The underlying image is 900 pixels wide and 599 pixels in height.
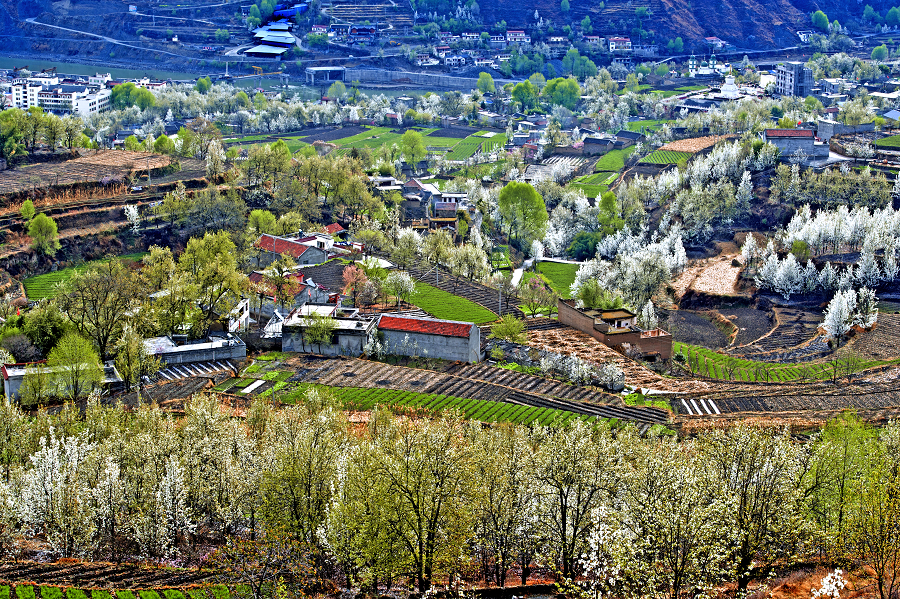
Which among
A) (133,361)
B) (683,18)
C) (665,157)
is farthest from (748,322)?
(683,18)

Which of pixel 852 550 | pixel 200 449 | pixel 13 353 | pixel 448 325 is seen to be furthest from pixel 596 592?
pixel 13 353

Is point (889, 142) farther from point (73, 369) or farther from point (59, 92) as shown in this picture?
point (59, 92)

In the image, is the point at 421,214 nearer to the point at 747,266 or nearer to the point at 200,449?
the point at 747,266

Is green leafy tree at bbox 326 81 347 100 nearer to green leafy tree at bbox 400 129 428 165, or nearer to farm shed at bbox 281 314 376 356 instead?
green leafy tree at bbox 400 129 428 165

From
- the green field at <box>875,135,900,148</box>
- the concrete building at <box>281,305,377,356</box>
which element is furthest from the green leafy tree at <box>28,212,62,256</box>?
the green field at <box>875,135,900,148</box>

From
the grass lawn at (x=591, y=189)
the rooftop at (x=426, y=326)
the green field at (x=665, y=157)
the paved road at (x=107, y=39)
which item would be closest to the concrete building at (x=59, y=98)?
the paved road at (x=107, y=39)

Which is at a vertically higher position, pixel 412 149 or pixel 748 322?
pixel 412 149

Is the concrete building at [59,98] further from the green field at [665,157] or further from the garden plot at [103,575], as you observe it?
the garden plot at [103,575]
